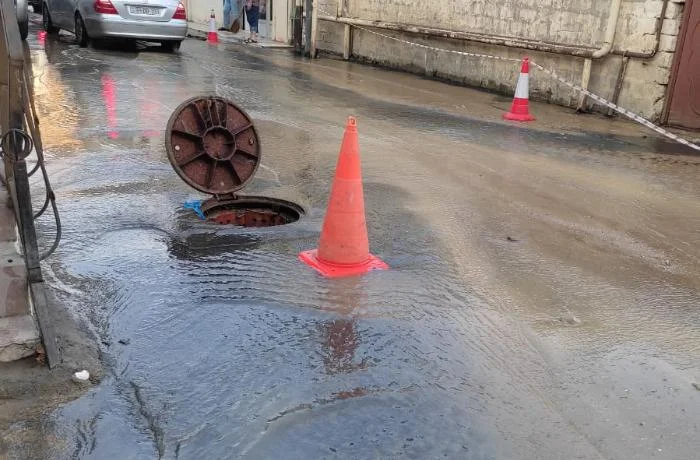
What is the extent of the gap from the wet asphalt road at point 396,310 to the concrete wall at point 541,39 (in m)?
3.10

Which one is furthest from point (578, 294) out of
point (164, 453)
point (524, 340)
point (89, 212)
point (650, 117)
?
point (650, 117)

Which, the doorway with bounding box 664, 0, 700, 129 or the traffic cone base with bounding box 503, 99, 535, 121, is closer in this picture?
the doorway with bounding box 664, 0, 700, 129

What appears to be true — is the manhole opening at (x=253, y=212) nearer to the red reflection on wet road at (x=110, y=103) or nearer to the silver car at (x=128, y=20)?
the red reflection on wet road at (x=110, y=103)

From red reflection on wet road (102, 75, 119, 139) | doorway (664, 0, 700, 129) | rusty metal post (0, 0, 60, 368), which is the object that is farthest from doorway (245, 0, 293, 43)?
rusty metal post (0, 0, 60, 368)

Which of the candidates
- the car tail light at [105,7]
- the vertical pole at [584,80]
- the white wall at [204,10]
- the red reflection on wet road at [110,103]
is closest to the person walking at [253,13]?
the white wall at [204,10]

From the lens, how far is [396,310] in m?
4.07

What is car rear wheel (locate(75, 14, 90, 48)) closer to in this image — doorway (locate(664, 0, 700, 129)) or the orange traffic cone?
doorway (locate(664, 0, 700, 129))

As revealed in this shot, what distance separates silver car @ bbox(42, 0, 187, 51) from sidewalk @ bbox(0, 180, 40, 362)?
1246 cm

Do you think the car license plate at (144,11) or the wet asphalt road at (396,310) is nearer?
the wet asphalt road at (396,310)

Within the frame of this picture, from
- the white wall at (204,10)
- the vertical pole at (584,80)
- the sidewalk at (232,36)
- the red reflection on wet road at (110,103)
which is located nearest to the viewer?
the red reflection on wet road at (110,103)

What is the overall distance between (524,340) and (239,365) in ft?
5.13

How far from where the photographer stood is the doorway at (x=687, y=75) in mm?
10070

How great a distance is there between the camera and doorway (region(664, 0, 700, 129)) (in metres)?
10.1

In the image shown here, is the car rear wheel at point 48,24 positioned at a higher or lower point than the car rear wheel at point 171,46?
higher
